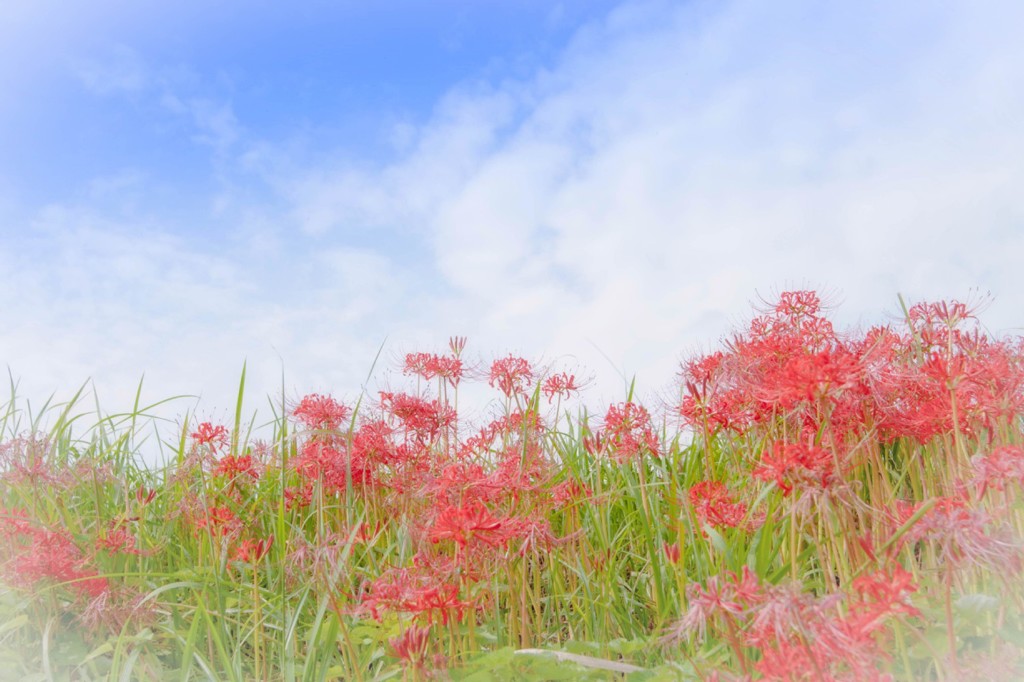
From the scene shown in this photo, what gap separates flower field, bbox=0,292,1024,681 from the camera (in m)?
2.71

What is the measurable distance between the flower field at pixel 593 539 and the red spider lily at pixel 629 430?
0.04 feet

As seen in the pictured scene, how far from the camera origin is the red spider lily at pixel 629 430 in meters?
4.21

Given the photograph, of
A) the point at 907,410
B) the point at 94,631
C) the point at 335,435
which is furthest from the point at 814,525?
the point at 94,631

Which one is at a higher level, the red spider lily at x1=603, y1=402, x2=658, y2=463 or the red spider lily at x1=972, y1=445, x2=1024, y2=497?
the red spider lily at x1=603, y1=402, x2=658, y2=463

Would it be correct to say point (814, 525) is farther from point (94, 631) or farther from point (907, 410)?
point (94, 631)

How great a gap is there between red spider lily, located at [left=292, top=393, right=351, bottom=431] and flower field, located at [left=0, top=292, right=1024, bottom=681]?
19 mm

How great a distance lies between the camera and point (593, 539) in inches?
215

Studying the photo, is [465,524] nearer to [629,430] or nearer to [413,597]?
[413,597]

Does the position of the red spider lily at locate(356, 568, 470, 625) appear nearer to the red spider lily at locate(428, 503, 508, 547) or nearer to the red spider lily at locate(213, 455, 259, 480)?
the red spider lily at locate(428, 503, 508, 547)

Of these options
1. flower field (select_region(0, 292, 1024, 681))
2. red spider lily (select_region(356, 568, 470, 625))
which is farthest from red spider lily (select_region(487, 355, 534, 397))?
red spider lily (select_region(356, 568, 470, 625))

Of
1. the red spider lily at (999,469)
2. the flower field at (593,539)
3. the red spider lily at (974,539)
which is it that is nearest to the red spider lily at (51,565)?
the flower field at (593,539)

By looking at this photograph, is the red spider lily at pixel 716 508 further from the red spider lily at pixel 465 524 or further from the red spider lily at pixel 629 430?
the red spider lily at pixel 465 524

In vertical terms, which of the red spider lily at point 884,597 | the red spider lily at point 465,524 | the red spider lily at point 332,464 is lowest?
the red spider lily at point 884,597

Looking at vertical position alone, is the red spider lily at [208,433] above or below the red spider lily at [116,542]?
above
